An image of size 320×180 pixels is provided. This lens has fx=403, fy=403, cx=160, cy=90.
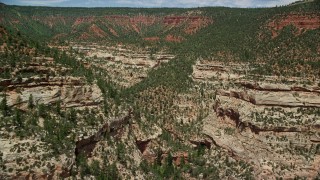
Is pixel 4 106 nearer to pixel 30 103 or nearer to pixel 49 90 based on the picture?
pixel 30 103

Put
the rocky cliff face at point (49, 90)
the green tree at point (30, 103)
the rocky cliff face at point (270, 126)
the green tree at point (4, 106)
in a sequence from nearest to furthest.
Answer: the green tree at point (4, 106) < the rocky cliff face at point (49, 90) < the green tree at point (30, 103) < the rocky cliff face at point (270, 126)

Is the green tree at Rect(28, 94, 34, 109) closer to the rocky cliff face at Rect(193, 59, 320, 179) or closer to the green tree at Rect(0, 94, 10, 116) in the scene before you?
the green tree at Rect(0, 94, 10, 116)

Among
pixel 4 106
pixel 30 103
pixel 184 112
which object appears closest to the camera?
pixel 4 106

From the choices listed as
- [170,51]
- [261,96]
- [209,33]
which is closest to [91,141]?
[261,96]

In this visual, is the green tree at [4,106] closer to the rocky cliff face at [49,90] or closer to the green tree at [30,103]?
the rocky cliff face at [49,90]

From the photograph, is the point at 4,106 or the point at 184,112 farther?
the point at 184,112

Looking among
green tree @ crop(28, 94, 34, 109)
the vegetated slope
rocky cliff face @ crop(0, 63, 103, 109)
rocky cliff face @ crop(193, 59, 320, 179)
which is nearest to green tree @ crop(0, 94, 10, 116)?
the vegetated slope

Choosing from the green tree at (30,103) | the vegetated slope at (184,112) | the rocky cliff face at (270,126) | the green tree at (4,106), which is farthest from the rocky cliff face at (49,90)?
the rocky cliff face at (270,126)

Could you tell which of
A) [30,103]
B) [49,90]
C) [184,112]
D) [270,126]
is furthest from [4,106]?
[184,112]

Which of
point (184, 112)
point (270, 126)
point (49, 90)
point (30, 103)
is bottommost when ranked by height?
point (184, 112)

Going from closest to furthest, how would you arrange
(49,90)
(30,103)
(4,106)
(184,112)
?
(4,106) < (30,103) < (49,90) < (184,112)

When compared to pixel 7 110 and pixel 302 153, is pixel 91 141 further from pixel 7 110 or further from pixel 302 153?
pixel 302 153
